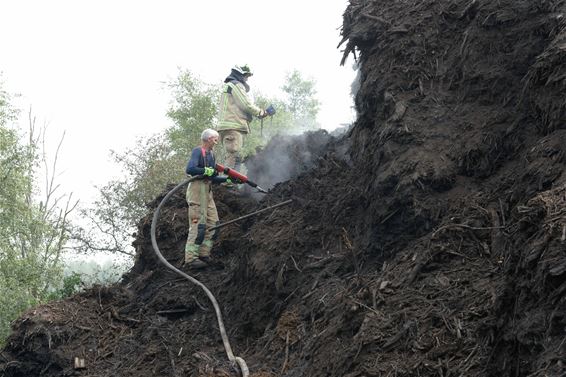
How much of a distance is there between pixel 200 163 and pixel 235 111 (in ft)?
8.77

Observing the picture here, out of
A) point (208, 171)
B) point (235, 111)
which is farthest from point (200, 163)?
point (235, 111)

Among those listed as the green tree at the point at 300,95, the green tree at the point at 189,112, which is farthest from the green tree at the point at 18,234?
the green tree at the point at 300,95

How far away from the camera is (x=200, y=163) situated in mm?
11008

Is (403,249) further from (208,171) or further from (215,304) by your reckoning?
(208,171)

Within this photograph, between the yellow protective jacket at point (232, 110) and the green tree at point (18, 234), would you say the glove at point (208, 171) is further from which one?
the green tree at point (18, 234)

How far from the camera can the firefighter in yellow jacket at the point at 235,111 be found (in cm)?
1332

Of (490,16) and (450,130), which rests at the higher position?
(490,16)

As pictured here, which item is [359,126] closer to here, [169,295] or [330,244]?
[330,244]

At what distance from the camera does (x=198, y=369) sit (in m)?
8.17

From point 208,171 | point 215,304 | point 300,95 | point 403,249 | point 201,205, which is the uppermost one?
point 300,95

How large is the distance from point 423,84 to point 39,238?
66.2 ft

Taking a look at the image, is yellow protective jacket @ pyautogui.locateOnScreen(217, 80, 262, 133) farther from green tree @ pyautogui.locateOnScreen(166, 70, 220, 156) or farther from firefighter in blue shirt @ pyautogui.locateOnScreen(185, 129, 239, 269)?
green tree @ pyautogui.locateOnScreen(166, 70, 220, 156)

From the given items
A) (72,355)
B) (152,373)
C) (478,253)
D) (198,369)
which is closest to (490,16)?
(478,253)

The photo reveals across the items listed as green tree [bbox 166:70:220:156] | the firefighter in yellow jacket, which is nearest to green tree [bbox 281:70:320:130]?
green tree [bbox 166:70:220:156]
